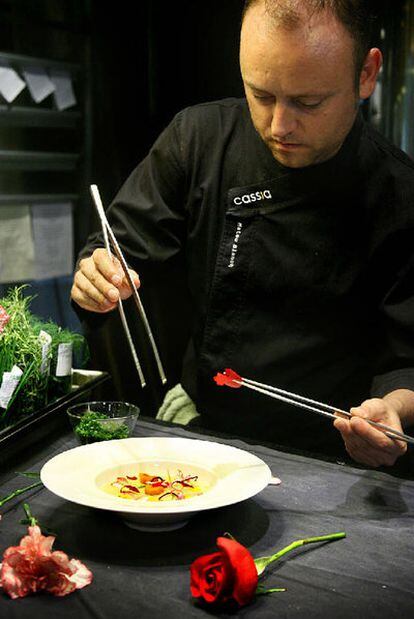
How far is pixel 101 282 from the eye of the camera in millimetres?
1754

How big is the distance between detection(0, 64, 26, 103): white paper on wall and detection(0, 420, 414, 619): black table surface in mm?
1872

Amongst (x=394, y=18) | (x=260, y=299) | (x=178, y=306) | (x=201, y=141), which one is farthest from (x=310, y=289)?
(x=394, y=18)

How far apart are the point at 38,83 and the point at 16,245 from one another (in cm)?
70

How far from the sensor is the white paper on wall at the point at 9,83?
3111 mm

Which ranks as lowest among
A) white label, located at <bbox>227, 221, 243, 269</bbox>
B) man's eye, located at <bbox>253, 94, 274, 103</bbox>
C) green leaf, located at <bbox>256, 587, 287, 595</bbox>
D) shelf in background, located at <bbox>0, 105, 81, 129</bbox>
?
green leaf, located at <bbox>256, 587, 287, 595</bbox>

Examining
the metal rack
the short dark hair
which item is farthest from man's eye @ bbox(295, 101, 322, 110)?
the metal rack

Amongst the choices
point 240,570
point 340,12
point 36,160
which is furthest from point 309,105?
point 36,160

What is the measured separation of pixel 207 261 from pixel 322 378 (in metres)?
0.47

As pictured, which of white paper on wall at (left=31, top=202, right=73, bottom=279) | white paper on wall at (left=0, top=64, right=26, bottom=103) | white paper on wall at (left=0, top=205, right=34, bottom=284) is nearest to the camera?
white paper on wall at (left=0, top=64, right=26, bottom=103)

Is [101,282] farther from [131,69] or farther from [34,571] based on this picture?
[131,69]

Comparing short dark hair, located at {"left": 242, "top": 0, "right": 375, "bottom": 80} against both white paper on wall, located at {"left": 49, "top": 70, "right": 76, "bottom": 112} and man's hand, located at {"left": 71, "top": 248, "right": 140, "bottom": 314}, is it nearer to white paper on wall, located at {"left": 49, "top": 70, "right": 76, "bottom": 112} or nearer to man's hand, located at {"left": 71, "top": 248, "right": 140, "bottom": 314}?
man's hand, located at {"left": 71, "top": 248, "right": 140, "bottom": 314}

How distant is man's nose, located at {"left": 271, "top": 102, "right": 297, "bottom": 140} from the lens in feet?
5.87

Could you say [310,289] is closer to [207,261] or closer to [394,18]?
[207,261]

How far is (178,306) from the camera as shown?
10.2 feet
